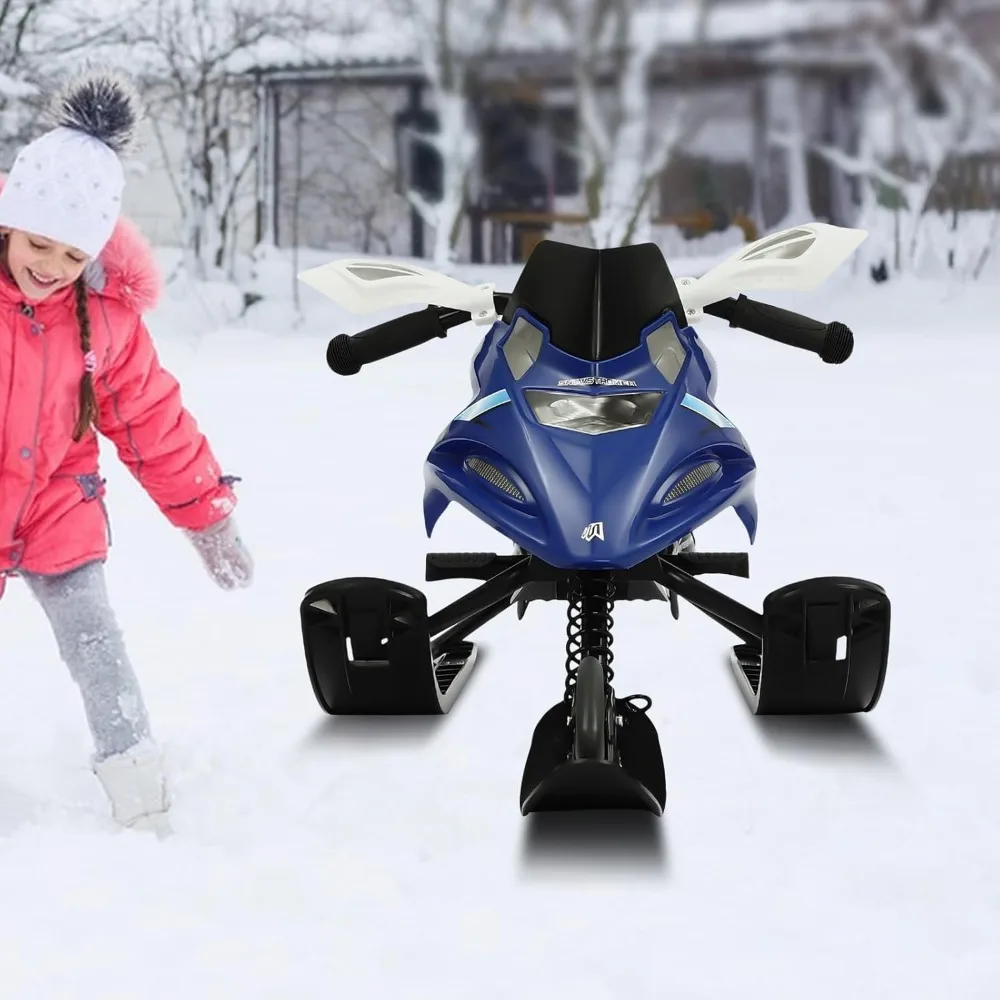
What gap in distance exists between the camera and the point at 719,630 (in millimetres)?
4113

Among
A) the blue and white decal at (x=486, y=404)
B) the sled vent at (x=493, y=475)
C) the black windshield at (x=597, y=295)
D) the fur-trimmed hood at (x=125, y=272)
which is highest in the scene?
the fur-trimmed hood at (x=125, y=272)

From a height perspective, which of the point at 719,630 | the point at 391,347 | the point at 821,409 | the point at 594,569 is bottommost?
the point at 821,409

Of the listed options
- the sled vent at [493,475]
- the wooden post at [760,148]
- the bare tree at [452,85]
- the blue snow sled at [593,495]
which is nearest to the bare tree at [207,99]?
the bare tree at [452,85]

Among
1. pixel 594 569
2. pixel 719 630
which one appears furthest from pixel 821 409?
pixel 594 569

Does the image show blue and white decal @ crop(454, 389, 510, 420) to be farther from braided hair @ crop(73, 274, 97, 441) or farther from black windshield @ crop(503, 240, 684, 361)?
braided hair @ crop(73, 274, 97, 441)

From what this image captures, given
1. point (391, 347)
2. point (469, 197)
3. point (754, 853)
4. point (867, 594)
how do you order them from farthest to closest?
1. point (469, 197)
2. point (391, 347)
3. point (867, 594)
4. point (754, 853)

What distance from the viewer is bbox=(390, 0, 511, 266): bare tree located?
13.3 m

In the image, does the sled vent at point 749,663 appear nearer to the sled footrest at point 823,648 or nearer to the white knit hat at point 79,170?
the sled footrest at point 823,648

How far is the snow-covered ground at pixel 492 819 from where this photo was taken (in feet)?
7.32

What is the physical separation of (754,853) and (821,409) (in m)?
6.22

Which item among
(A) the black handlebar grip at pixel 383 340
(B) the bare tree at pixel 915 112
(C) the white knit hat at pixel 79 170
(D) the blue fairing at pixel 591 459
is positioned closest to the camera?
(C) the white knit hat at pixel 79 170

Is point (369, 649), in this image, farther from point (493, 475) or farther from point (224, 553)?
point (493, 475)

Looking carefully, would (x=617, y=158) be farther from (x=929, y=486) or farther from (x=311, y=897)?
(x=311, y=897)

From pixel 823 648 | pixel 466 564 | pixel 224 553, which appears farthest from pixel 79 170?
pixel 823 648
